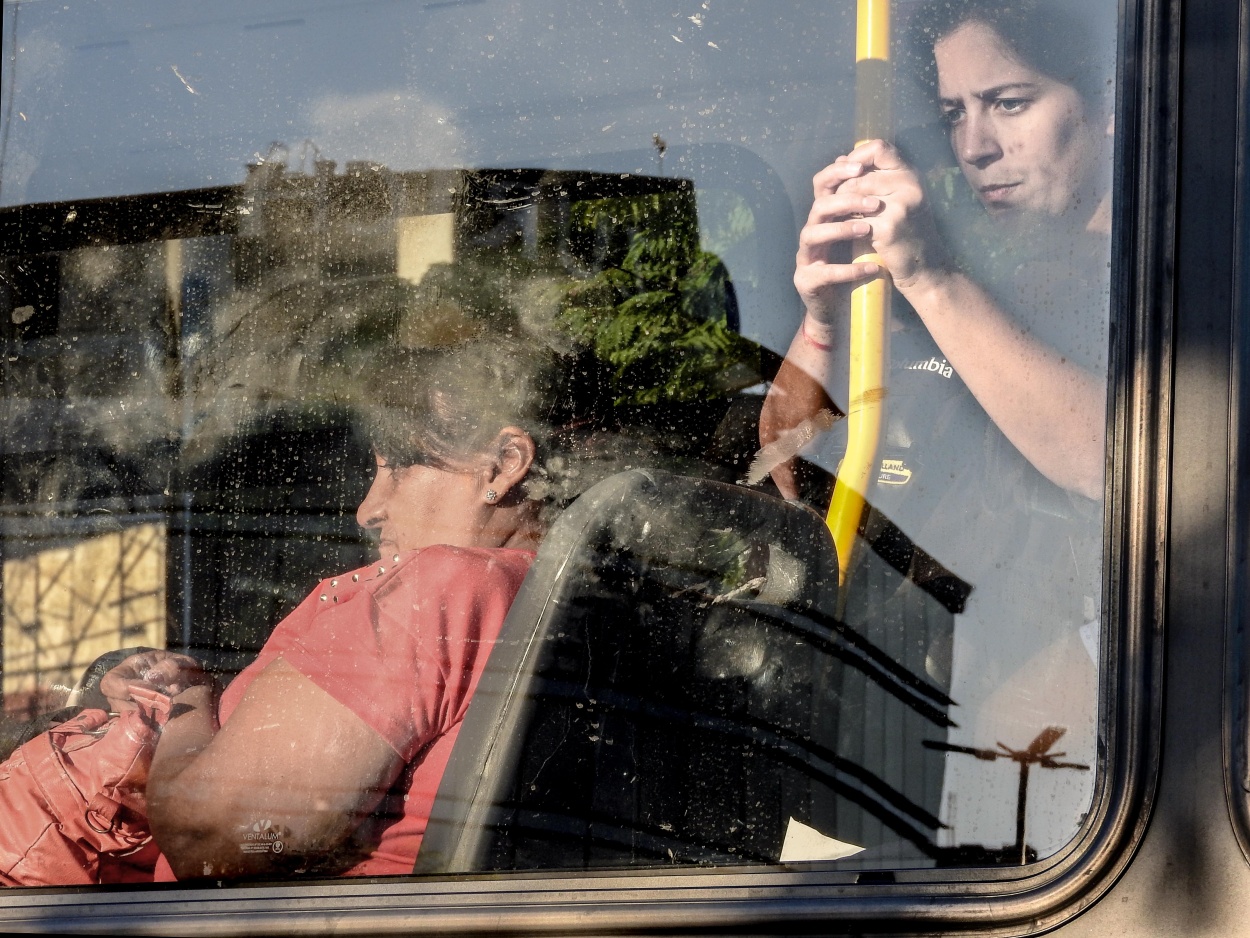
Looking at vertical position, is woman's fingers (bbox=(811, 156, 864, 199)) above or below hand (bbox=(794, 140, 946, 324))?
above

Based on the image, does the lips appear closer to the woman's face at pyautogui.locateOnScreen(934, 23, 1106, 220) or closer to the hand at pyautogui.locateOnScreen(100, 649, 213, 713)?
the woman's face at pyautogui.locateOnScreen(934, 23, 1106, 220)

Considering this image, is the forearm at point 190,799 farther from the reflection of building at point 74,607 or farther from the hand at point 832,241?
the hand at point 832,241

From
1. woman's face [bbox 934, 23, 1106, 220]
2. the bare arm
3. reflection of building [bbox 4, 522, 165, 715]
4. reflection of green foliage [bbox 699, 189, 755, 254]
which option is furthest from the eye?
reflection of building [bbox 4, 522, 165, 715]

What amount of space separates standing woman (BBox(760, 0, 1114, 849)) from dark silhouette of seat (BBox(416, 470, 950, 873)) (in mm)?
119

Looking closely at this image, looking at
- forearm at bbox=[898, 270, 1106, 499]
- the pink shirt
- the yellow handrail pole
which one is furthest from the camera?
the pink shirt

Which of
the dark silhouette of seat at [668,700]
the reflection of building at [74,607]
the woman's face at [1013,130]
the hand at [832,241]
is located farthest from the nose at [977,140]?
the reflection of building at [74,607]

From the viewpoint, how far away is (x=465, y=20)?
4.85ft

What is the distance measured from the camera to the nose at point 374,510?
1548 mm

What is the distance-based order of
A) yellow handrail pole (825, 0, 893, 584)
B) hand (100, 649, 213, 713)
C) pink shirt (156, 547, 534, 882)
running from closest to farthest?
yellow handrail pole (825, 0, 893, 584) → pink shirt (156, 547, 534, 882) → hand (100, 649, 213, 713)

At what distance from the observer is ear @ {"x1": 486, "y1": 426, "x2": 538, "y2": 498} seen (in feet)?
4.90

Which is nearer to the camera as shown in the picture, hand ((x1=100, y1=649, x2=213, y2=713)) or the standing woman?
the standing woman

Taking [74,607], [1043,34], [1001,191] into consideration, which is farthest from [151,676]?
[1043,34]

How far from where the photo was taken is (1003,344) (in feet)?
4.25

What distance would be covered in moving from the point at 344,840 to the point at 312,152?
93cm
